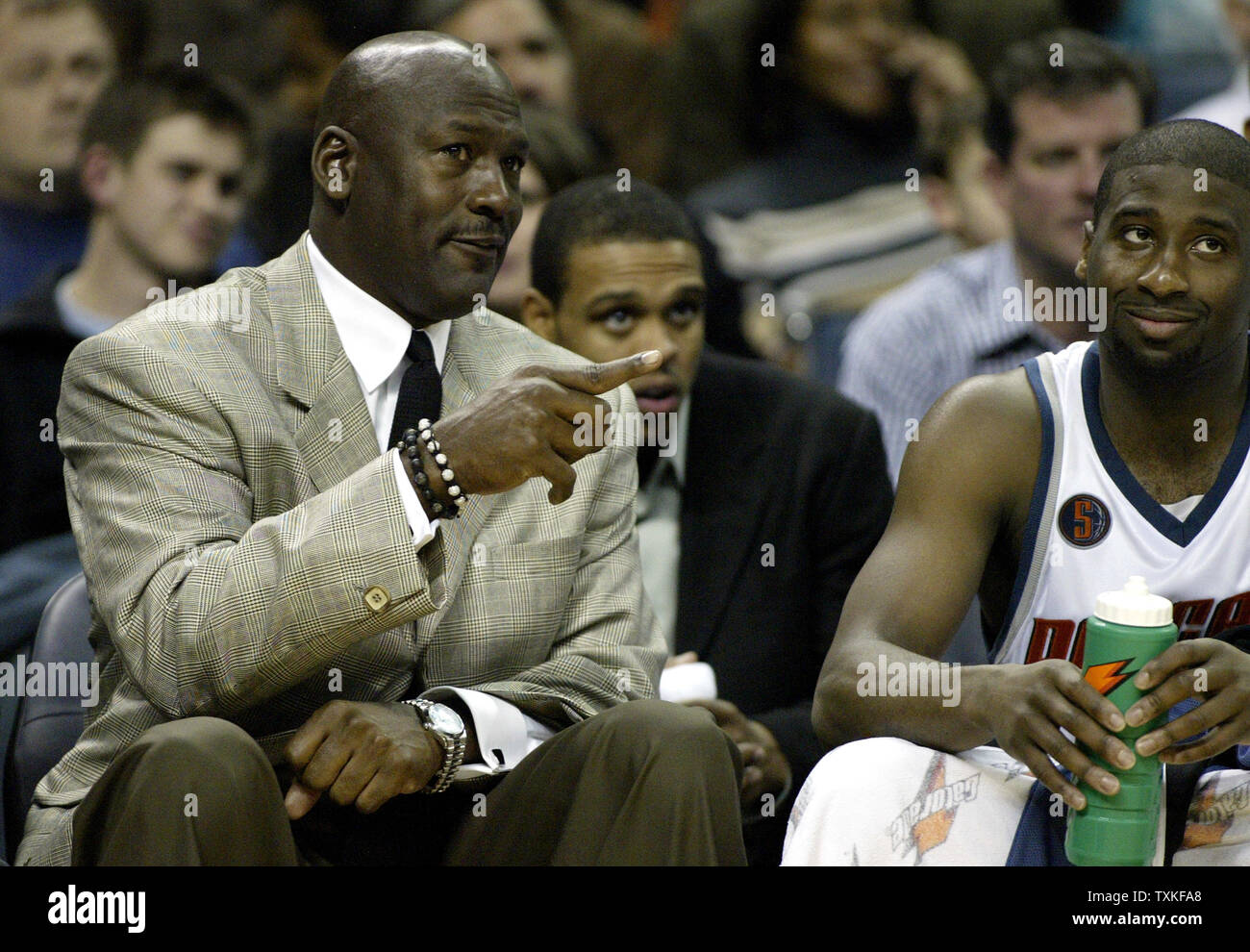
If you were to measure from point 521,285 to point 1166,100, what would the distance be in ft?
6.88

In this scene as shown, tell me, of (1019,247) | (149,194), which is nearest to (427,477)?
(149,194)

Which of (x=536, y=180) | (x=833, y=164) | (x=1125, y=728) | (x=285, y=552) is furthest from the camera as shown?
(x=833, y=164)

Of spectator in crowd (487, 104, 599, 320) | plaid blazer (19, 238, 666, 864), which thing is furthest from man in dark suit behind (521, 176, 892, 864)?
plaid blazer (19, 238, 666, 864)

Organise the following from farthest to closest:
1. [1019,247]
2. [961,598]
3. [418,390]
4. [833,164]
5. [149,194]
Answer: [833,164], [1019,247], [149,194], [418,390], [961,598]

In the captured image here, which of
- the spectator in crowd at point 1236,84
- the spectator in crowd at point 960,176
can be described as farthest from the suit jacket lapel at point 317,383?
the spectator in crowd at point 1236,84

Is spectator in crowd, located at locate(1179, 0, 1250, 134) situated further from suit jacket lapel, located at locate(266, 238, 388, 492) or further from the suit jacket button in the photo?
the suit jacket button

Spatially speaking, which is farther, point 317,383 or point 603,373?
point 317,383

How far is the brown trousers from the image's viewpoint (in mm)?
2070

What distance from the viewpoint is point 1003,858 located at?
7.41 ft

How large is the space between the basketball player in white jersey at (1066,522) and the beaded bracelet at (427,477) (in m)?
0.57

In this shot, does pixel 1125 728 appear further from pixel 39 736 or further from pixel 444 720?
pixel 39 736

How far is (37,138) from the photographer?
4703 mm

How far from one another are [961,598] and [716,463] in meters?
1.03
